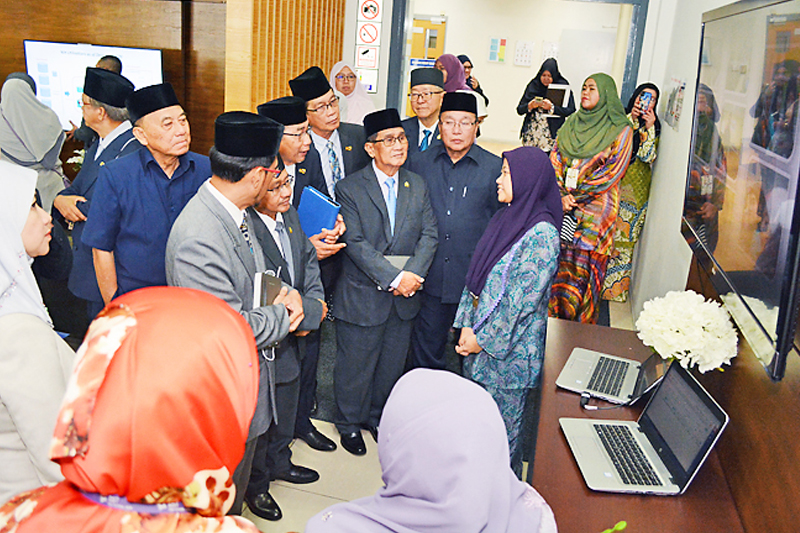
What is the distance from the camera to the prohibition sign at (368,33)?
18.3ft

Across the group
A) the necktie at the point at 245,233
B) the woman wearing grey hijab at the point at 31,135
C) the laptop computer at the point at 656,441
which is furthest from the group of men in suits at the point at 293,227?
the woman wearing grey hijab at the point at 31,135

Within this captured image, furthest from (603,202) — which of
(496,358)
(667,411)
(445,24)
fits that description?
(445,24)

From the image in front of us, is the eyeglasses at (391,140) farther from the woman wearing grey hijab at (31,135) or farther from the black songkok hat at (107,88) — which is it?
the woman wearing grey hijab at (31,135)

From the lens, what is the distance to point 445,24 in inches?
320

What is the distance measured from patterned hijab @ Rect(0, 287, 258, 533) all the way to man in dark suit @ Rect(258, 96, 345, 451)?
65.8 inches

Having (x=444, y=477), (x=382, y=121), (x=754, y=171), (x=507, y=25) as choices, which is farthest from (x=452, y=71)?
(x=507, y=25)

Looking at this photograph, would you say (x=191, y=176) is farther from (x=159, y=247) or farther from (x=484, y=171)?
(x=484, y=171)

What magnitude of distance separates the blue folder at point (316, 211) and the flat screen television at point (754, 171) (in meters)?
1.45

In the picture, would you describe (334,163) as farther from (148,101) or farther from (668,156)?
(668,156)

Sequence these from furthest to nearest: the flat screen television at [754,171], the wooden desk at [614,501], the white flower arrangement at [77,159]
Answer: the white flower arrangement at [77,159] < the wooden desk at [614,501] < the flat screen television at [754,171]

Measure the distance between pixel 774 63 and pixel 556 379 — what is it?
1.14 meters

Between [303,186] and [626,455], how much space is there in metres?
1.95

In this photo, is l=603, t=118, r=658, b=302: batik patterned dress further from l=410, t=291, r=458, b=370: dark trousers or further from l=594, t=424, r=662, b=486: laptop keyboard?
l=594, t=424, r=662, b=486: laptop keyboard

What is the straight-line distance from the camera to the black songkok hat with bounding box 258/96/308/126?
2.67 meters
